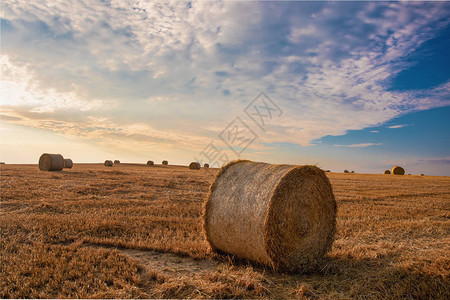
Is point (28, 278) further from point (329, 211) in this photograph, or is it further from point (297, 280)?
point (329, 211)

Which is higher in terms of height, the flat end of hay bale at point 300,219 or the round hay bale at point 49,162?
the round hay bale at point 49,162

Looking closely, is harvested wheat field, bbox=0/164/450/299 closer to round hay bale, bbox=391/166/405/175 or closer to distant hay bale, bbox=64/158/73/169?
distant hay bale, bbox=64/158/73/169

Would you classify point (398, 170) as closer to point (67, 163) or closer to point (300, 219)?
point (67, 163)

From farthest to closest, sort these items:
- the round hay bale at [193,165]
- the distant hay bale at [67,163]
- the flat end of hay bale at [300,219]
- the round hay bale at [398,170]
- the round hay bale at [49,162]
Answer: the round hay bale at [398,170]
the round hay bale at [193,165]
the distant hay bale at [67,163]
the round hay bale at [49,162]
the flat end of hay bale at [300,219]

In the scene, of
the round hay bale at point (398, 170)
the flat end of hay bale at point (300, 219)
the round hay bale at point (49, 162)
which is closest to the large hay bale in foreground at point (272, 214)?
the flat end of hay bale at point (300, 219)

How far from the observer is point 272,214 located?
5.42 meters

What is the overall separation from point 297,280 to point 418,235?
4.81 meters

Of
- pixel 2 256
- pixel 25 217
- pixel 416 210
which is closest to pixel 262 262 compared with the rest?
pixel 2 256

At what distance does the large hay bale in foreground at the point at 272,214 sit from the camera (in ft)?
18.0

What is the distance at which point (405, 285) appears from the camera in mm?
4613

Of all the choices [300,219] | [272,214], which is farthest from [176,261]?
[300,219]

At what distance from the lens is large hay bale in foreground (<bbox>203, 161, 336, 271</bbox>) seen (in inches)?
216

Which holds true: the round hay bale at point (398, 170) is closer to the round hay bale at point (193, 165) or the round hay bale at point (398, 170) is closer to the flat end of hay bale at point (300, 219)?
the round hay bale at point (193, 165)

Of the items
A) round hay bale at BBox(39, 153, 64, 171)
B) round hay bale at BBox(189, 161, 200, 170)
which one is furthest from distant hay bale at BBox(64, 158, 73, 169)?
round hay bale at BBox(189, 161, 200, 170)
